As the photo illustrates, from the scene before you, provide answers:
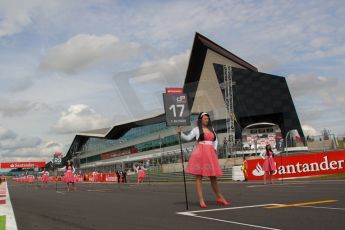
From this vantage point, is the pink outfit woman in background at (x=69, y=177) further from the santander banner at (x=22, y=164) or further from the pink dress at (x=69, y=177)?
the santander banner at (x=22, y=164)

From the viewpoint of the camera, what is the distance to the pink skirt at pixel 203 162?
27.7ft

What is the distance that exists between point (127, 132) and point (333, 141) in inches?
2888

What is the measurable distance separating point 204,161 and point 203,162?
0.03 metres

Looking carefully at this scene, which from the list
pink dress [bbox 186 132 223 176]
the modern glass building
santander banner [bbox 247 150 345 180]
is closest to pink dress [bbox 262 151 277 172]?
santander banner [bbox 247 150 345 180]

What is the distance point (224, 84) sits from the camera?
7300 centimetres

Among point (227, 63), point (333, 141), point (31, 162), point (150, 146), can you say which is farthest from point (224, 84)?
point (31, 162)

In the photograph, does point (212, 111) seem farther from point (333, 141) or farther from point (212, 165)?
point (212, 165)

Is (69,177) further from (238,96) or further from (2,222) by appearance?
(238,96)

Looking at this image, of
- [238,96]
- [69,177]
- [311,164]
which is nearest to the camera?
[69,177]

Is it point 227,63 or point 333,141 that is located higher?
point 227,63

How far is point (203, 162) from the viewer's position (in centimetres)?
848

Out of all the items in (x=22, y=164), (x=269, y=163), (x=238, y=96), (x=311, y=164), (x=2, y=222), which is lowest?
(x=2, y=222)

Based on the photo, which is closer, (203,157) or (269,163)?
(203,157)

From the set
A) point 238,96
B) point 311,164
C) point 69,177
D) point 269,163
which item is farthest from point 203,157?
point 238,96
